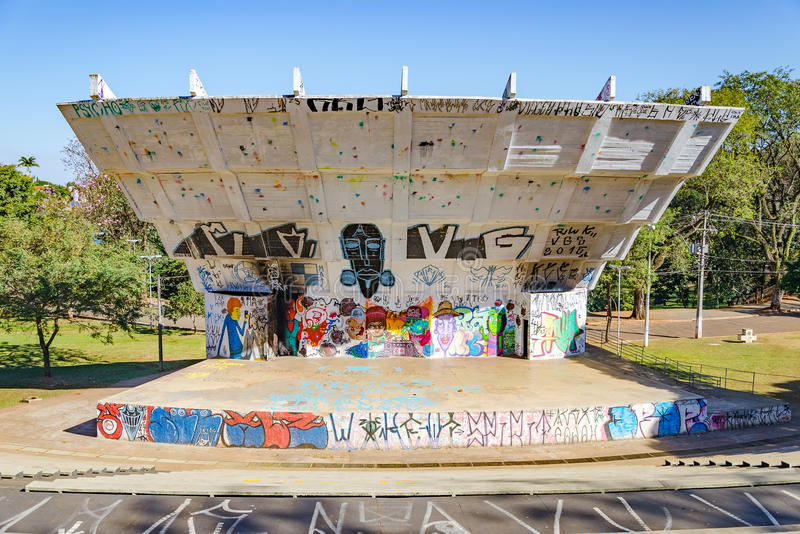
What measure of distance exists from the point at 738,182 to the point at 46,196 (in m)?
58.0

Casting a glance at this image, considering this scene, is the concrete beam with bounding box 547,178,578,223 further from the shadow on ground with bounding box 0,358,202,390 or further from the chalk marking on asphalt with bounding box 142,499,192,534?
the shadow on ground with bounding box 0,358,202,390

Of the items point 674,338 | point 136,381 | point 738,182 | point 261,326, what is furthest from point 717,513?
point 738,182

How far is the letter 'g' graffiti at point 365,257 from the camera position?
21.4 m

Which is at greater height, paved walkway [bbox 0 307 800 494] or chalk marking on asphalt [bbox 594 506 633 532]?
→ chalk marking on asphalt [bbox 594 506 633 532]

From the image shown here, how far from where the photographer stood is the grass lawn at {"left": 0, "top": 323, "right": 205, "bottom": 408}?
24.9 m

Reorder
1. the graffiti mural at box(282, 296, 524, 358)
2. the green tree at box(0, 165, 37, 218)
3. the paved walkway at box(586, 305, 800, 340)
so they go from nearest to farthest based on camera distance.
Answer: the graffiti mural at box(282, 296, 524, 358), the paved walkway at box(586, 305, 800, 340), the green tree at box(0, 165, 37, 218)

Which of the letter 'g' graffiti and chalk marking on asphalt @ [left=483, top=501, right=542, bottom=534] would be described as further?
the letter 'g' graffiti

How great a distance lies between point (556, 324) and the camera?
952 inches

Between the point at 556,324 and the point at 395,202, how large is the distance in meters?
9.82

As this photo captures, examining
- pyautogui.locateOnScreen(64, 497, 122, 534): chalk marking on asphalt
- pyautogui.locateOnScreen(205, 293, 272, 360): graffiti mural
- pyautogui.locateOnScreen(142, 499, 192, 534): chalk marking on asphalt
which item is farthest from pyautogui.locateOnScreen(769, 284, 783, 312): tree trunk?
pyautogui.locateOnScreen(64, 497, 122, 534): chalk marking on asphalt

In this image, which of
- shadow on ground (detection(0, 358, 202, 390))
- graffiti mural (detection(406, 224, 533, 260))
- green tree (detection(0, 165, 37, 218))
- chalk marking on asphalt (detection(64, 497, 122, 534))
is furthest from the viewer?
green tree (detection(0, 165, 37, 218))

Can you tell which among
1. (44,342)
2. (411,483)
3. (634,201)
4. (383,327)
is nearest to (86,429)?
(44,342)

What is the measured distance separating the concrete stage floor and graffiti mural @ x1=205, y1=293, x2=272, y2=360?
105 inches

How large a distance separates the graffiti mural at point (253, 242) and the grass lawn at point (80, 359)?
9.03 m
